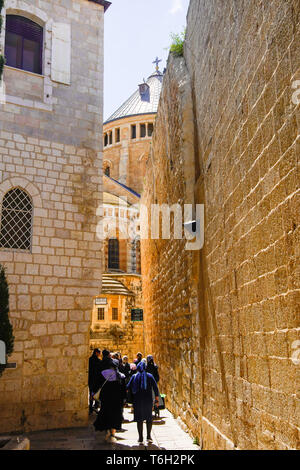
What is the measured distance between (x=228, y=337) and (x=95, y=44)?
7287mm

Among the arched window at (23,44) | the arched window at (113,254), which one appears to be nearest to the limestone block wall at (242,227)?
the arched window at (23,44)

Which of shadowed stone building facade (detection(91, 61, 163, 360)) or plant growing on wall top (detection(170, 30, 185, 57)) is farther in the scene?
shadowed stone building facade (detection(91, 61, 163, 360))

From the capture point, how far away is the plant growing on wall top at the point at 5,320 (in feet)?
21.2

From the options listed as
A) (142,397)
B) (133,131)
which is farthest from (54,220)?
(133,131)

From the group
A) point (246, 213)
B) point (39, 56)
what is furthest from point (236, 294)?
point (39, 56)

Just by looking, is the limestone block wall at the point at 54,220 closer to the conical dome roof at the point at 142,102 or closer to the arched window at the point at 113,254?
the arched window at the point at 113,254

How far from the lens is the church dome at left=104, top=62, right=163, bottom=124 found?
35000 mm

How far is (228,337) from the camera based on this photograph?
4.13m

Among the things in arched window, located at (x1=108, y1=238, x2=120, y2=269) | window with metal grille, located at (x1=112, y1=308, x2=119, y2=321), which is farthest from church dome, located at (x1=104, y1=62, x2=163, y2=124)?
window with metal grille, located at (x1=112, y1=308, x2=119, y2=321)

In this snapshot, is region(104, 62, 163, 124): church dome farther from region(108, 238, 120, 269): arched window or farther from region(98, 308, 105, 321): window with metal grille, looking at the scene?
region(98, 308, 105, 321): window with metal grille

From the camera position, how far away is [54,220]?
7.87 metres

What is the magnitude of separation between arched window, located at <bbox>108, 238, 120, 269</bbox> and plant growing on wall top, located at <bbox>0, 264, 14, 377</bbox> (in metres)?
17.2

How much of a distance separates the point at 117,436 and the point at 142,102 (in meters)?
33.2

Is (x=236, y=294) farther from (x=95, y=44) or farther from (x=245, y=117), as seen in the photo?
(x=95, y=44)
